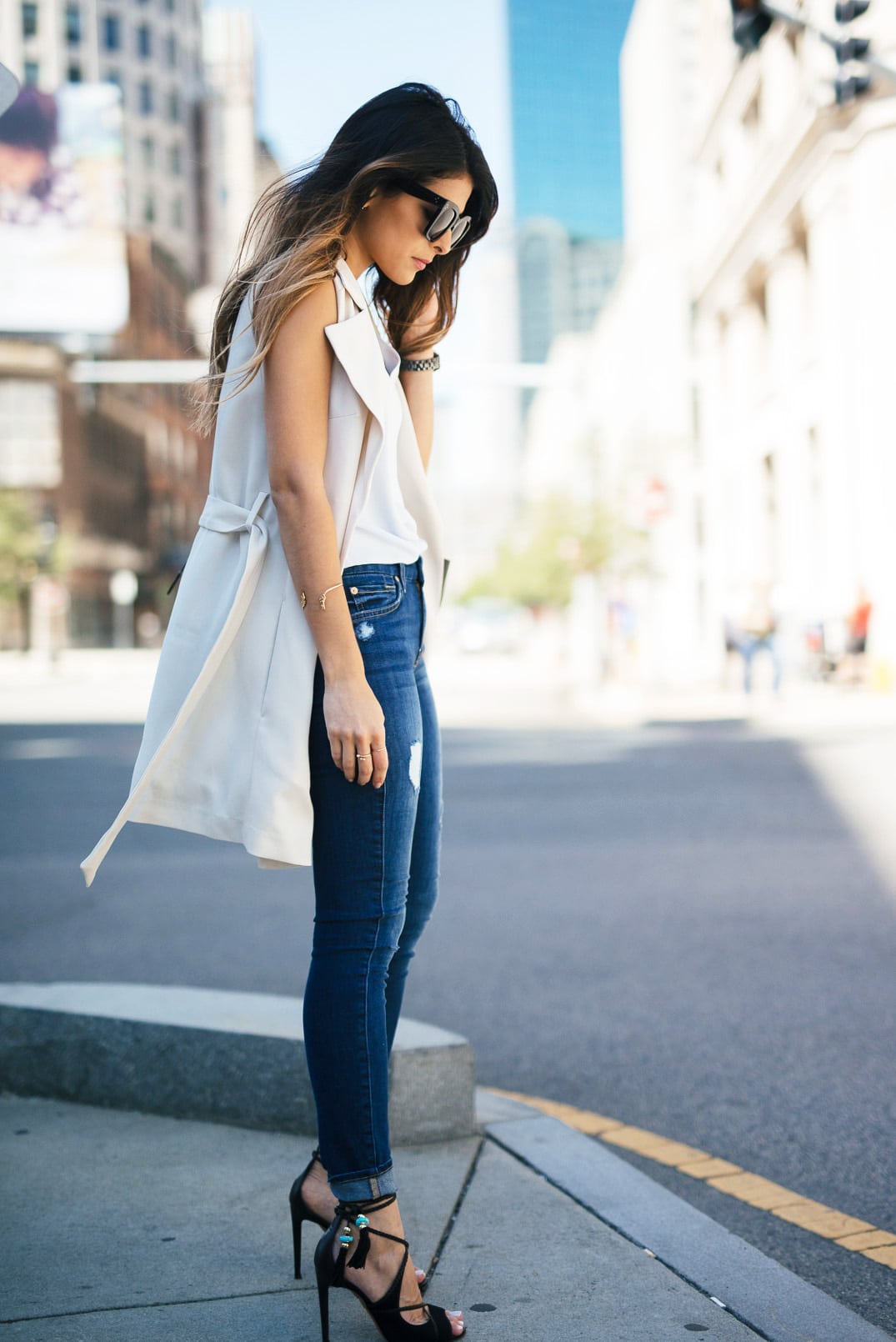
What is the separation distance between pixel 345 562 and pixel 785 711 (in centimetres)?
1471

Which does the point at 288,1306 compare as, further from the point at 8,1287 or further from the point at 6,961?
the point at 6,961

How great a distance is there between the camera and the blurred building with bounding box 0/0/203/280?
2835 inches

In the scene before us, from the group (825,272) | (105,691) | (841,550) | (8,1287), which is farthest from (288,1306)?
(825,272)

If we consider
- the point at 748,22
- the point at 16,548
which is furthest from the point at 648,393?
the point at 748,22

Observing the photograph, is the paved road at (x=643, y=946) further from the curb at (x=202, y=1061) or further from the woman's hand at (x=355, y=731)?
the woman's hand at (x=355, y=731)

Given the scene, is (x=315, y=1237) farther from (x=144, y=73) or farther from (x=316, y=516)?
(x=144, y=73)

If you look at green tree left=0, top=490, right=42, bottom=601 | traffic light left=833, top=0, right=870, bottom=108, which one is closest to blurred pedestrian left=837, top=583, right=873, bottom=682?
traffic light left=833, top=0, right=870, bottom=108

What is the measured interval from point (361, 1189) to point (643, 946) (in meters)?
3.21

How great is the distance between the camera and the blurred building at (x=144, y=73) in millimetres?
72000

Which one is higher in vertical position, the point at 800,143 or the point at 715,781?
the point at 800,143

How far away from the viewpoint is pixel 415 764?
2.06m

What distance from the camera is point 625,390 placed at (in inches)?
2405

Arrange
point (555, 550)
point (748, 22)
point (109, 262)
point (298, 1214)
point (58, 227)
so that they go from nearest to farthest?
point (298, 1214) < point (748, 22) < point (109, 262) < point (58, 227) < point (555, 550)

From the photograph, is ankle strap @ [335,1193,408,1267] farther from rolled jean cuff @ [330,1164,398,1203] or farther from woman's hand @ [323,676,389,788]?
woman's hand @ [323,676,389,788]
